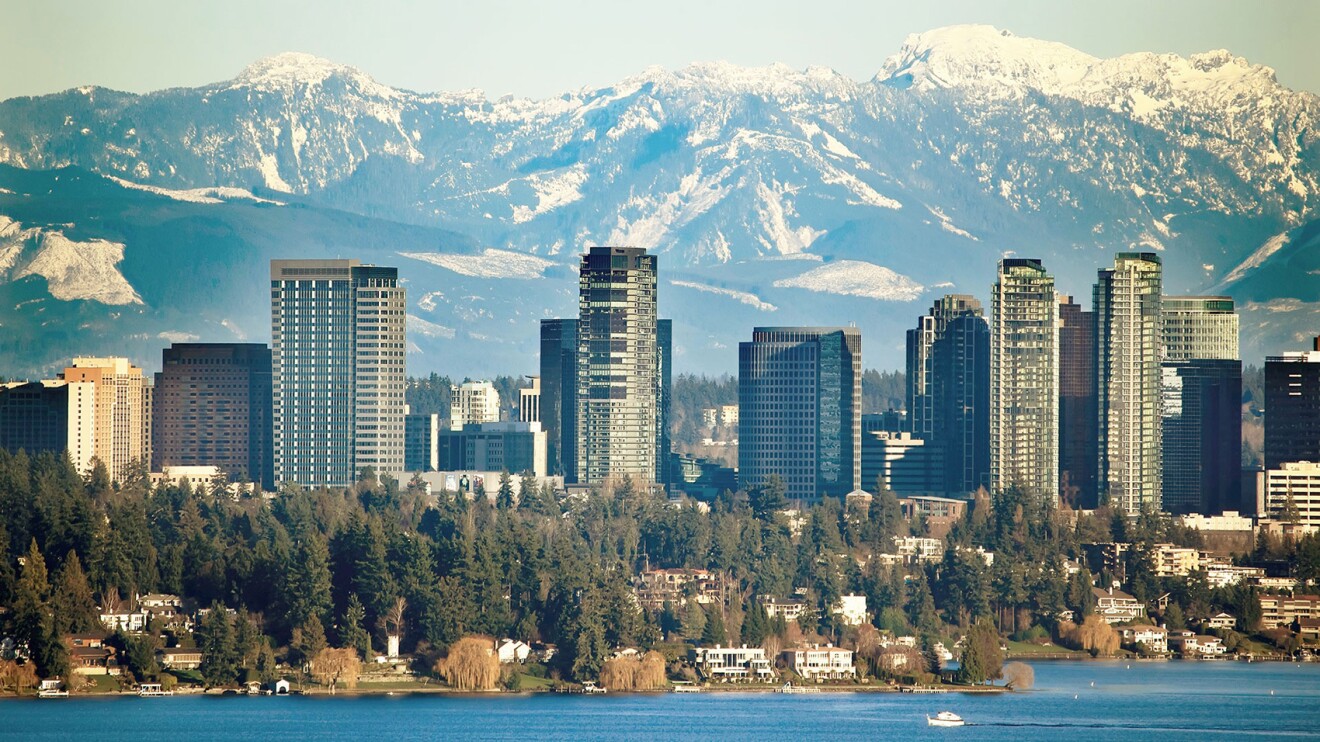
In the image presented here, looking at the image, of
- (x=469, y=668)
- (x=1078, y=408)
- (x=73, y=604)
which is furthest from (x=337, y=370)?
(x=469, y=668)

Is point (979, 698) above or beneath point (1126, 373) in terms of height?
beneath

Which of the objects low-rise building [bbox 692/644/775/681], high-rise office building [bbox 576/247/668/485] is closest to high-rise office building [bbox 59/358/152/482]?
high-rise office building [bbox 576/247/668/485]

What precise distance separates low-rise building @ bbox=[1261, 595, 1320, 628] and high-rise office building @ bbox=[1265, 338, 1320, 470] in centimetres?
4179

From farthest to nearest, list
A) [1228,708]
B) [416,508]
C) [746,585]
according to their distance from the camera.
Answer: [416,508]
[746,585]
[1228,708]

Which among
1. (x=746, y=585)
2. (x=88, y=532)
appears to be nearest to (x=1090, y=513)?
(x=746, y=585)

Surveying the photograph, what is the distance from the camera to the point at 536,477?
18950 centimetres

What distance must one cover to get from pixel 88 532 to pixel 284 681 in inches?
543

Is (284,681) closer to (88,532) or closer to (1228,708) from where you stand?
(88,532)

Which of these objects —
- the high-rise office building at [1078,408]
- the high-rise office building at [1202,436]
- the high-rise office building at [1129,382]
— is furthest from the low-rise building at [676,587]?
the high-rise office building at [1202,436]

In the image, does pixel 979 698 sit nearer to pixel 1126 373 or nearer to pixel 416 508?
pixel 416 508

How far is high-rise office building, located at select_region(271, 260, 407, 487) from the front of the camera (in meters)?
188

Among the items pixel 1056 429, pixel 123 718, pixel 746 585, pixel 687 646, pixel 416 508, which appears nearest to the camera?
pixel 123 718

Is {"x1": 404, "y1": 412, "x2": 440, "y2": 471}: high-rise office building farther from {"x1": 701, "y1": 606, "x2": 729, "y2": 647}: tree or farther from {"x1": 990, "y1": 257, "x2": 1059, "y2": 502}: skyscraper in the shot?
{"x1": 701, "y1": 606, "x2": 729, "y2": 647}: tree

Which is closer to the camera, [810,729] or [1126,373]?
[810,729]
